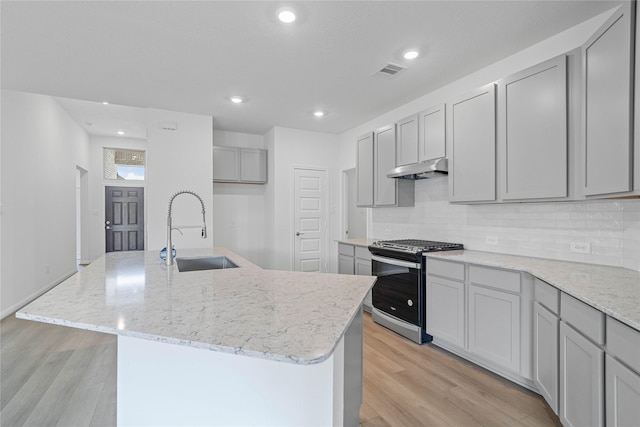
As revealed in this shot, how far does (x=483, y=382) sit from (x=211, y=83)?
380cm

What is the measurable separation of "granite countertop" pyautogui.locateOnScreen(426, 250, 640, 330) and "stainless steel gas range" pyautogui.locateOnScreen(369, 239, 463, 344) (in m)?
0.37

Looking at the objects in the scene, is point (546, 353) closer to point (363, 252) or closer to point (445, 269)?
point (445, 269)

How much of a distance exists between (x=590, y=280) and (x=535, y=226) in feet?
3.09

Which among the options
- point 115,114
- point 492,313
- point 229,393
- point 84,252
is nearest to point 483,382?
point 492,313

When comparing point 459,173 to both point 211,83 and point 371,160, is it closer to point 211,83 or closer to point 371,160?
point 371,160

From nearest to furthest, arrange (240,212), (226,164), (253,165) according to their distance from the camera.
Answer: (226,164) → (253,165) → (240,212)

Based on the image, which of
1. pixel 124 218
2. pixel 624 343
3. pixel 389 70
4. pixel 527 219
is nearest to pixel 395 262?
pixel 527 219

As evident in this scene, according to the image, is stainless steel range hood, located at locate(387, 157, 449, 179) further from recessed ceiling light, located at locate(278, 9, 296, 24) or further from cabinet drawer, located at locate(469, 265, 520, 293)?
recessed ceiling light, located at locate(278, 9, 296, 24)

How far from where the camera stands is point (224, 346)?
2.74ft

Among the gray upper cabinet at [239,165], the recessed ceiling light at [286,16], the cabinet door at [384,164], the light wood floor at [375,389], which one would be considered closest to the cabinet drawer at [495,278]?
the light wood floor at [375,389]

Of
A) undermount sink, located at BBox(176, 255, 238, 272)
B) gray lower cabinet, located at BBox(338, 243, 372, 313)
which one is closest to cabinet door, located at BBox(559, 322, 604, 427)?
gray lower cabinet, located at BBox(338, 243, 372, 313)

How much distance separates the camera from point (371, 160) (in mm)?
4148

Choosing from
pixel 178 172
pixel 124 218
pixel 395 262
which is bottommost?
pixel 395 262

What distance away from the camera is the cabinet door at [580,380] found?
1388mm
